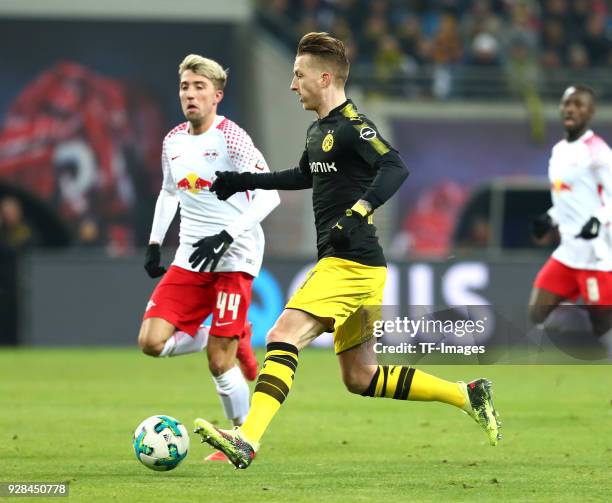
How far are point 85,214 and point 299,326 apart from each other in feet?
59.6

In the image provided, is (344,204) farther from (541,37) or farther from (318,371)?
(541,37)

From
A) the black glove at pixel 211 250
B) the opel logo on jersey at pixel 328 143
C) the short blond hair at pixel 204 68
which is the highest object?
the short blond hair at pixel 204 68

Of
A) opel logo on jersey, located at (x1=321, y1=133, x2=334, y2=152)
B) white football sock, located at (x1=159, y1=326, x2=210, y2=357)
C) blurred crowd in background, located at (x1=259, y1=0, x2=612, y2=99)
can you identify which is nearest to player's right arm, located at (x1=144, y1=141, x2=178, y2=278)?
white football sock, located at (x1=159, y1=326, x2=210, y2=357)

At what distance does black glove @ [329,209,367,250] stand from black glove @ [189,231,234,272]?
3.61ft

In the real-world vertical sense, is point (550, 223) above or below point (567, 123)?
below

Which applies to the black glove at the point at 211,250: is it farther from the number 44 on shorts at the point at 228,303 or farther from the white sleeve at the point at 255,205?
the number 44 on shorts at the point at 228,303

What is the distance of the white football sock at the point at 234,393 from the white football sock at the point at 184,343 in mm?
389

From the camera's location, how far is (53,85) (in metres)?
25.8

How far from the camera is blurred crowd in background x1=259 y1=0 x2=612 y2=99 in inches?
1001

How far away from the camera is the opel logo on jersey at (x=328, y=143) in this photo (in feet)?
25.1

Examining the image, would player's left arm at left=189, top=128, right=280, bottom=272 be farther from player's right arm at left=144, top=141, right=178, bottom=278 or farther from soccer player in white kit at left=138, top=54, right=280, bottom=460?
player's right arm at left=144, top=141, right=178, bottom=278

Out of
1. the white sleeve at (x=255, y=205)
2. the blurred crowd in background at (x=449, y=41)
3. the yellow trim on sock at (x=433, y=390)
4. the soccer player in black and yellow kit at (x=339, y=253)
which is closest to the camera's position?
the soccer player in black and yellow kit at (x=339, y=253)

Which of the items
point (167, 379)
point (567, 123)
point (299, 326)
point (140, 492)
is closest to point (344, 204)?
point (299, 326)

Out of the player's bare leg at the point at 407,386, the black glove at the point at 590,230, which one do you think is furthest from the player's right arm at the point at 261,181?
the black glove at the point at 590,230
